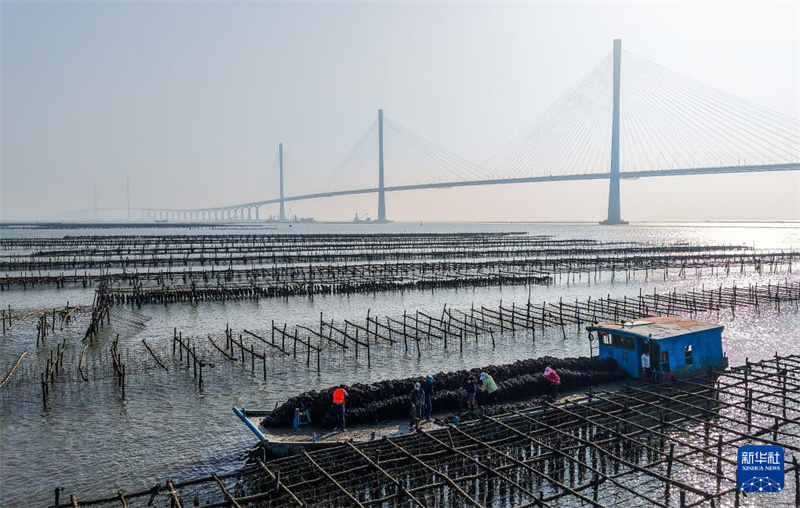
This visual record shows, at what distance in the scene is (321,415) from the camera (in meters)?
16.6

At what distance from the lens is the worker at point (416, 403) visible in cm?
1612

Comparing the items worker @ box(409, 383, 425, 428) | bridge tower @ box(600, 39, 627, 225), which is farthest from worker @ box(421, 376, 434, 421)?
bridge tower @ box(600, 39, 627, 225)

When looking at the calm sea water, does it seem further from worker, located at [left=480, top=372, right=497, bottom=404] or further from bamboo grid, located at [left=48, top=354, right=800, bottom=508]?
worker, located at [left=480, top=372, right=497, bottom=404]

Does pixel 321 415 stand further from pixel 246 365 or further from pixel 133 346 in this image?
pixel 133 346

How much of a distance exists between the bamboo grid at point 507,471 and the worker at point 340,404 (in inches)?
57.9

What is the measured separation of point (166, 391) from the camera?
22.3m

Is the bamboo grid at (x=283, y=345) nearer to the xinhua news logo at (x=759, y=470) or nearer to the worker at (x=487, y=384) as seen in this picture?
the worker at (x=487, y=384)

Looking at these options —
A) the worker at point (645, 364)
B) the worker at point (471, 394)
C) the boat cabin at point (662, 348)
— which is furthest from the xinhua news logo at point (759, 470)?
the boat cabin at point (662, 348)

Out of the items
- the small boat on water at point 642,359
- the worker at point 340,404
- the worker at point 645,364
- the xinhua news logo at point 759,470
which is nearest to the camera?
the xinhua news logo at point 759,470

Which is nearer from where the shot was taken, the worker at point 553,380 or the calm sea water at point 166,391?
the calm sea water at point 166,391

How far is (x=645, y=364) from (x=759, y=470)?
7720 mm

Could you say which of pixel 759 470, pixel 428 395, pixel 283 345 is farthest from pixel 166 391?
pixel 759 470

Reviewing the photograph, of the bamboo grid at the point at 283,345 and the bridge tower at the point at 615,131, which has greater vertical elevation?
the bridge tower at the point at 615,131

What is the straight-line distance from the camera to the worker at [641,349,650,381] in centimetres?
2008
